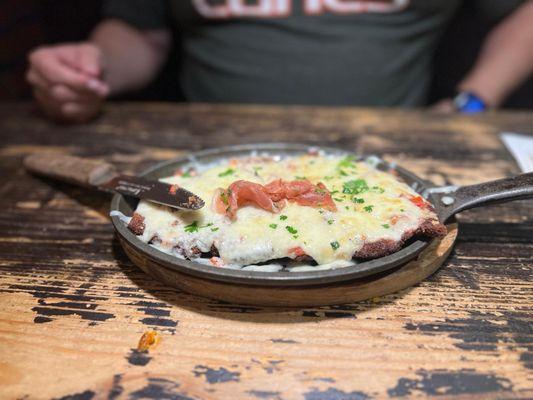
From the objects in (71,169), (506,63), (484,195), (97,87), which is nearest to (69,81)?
(97,87)

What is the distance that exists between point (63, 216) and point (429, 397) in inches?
48.3

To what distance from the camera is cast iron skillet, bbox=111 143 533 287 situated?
1000 mm

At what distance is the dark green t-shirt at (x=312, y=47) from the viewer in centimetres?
248

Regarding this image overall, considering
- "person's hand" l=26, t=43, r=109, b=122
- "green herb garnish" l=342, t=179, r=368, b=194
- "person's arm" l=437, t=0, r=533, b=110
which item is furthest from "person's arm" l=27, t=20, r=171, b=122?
"person's arm" l=437, t=0, r=533, b=110

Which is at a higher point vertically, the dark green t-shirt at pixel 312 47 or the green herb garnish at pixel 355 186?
the dark green t-shirt at pixel 312 47

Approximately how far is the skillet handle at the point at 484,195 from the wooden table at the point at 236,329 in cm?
14

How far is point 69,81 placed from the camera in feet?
7.45

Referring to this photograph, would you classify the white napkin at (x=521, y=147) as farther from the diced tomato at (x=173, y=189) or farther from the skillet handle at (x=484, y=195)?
the diced tomato at (x=173, y=189)

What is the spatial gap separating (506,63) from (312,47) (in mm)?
1103

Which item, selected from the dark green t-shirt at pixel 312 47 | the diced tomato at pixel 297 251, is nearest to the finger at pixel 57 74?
the dark green t-shirt at pixel 312 47

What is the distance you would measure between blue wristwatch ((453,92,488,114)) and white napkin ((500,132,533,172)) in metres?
0.49

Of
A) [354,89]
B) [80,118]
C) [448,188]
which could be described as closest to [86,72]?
[80,118]

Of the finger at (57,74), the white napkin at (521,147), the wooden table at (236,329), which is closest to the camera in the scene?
the wooden table at (236,329)

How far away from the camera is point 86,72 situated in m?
2.34
